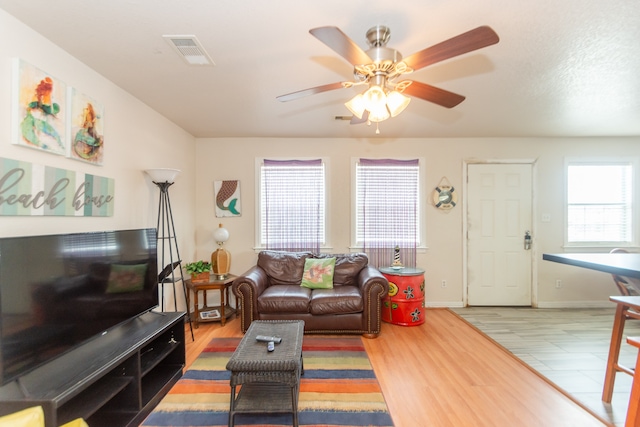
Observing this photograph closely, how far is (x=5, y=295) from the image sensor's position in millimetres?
1366

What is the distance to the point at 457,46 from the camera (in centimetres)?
132

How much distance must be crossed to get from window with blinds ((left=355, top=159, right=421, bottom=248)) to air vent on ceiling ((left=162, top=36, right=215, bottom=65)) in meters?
2.59

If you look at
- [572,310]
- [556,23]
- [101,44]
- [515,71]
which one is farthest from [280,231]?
[572,310]

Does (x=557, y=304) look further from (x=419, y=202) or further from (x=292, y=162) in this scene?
(x=292, y=162)

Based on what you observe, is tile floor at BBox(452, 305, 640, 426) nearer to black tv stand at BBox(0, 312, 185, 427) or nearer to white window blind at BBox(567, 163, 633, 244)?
white window blind at BBox(567, 163, 633, 244)

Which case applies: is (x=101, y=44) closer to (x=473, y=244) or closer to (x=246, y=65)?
(x=246, y=65)

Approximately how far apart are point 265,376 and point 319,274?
6.13 feet

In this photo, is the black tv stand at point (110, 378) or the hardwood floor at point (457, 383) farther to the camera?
the hardwood floor at point (457, 383)

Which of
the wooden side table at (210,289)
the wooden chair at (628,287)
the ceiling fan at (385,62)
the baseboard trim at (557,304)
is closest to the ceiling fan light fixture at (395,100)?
the ceiling fan at (385,62)

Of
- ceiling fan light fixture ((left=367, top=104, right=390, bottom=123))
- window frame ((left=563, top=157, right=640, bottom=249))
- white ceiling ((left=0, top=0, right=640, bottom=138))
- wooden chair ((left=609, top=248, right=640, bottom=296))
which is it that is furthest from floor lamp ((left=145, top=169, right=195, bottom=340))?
window frame ((left=563, top=157, right=640, bottom=249))

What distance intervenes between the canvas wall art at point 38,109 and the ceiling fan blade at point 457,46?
216cm

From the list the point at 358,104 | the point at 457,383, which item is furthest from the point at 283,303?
the point at 358,104

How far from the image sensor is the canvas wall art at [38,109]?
1668 millimetres

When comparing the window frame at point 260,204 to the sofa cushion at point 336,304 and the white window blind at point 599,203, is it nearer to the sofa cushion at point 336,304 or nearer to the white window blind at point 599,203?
the sofa cushion at point 336,304
